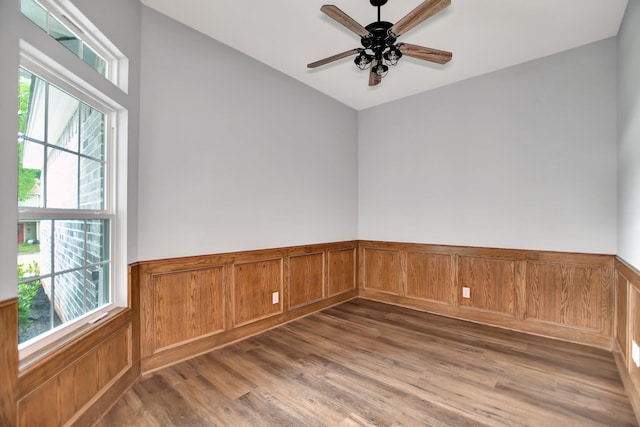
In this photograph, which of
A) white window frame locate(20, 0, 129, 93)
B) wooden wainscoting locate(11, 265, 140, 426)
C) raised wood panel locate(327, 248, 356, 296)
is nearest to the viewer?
wooden wainscoting locate(11, 265, 140, 426)

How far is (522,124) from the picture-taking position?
314 cm

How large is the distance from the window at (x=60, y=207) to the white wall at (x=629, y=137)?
3519mm

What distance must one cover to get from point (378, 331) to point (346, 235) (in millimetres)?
1504

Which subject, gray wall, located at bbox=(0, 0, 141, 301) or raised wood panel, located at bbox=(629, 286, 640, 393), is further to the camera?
raised wood panel, located at bbox=(629, 286, 640, 393)

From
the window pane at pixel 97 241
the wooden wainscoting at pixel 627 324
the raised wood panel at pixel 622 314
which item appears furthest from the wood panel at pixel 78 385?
the raised wood panel at pixel 622 314

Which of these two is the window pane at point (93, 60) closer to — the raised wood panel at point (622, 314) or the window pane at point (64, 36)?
the window pane at point (64, 36)

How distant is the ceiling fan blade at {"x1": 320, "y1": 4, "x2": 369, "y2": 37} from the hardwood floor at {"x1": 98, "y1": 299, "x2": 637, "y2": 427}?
7.98ft

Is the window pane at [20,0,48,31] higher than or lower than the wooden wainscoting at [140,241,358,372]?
higher

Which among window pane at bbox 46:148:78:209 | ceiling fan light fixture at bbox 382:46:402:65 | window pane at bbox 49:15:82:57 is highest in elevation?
ceiling fan light fixture at bbox 382:46:402:65

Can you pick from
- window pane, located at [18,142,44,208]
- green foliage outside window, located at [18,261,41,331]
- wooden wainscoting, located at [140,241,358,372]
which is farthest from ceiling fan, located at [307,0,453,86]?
wooden wainscoting, located at [140,241,358,372]

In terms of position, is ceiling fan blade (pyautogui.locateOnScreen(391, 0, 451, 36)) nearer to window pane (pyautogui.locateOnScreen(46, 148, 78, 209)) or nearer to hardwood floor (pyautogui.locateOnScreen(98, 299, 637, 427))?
window pane (pyautogui.locateOnScreen(46, 148, 78, 209))

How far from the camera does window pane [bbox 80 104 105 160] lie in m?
1.82

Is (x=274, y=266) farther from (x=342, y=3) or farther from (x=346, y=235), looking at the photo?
(x=342, y=3)

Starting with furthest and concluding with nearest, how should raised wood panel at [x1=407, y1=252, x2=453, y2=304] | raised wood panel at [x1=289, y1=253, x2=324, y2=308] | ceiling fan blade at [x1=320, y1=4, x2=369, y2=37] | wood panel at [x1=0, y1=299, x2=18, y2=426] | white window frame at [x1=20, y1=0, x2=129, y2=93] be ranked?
raised wood panel at [x1=407, y1=252, x2=453, y2=304] < raised wood panel at [x1=289, y1=253, x2=324, y2=308] < ceiling fan blade at [x1=320, y1=4, x2=369, y2=37] < white window frame at [x1=20, y1=0, x2=129, y2=93] < wood panel at [x1=0, y1=299, x2=18, y2=426]
